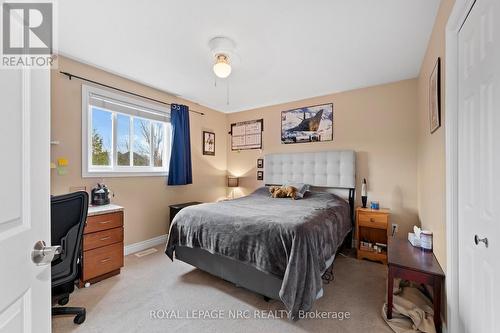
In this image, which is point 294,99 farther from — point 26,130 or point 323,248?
point 26,130

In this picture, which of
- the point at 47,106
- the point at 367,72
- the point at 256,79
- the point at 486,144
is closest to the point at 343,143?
the point at 367,72

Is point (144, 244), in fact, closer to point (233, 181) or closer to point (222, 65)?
point (233, 181)

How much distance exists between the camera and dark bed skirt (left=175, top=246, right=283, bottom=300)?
2.00 meters

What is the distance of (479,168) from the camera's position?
120cm

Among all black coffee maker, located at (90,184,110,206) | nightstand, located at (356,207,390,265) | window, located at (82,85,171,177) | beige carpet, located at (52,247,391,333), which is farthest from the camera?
nightstand, located at (356,207,390,265)

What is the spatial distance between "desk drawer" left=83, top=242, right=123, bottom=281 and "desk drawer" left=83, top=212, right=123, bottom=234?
221 millimetres

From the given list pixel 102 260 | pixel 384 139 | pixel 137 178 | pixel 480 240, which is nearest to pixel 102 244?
pixel 102 260

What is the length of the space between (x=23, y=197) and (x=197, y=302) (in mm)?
1859

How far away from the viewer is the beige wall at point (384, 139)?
3229 mm

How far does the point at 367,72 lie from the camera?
3061 mm

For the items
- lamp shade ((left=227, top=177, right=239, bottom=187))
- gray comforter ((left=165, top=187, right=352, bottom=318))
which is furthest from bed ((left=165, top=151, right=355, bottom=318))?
lamp shade ((left=227, top=177, right=239, bottom=187))

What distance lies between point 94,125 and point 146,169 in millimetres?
956

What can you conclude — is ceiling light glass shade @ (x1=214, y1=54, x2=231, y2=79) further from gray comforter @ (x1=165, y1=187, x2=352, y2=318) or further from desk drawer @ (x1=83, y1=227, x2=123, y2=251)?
desk drawer @ (x1=83, y1=227, x2=123, y2=251)

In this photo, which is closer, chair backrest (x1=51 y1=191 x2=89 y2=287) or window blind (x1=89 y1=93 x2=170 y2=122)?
chair backrest (x1=51 y1=191 x2=89 y2=287)
